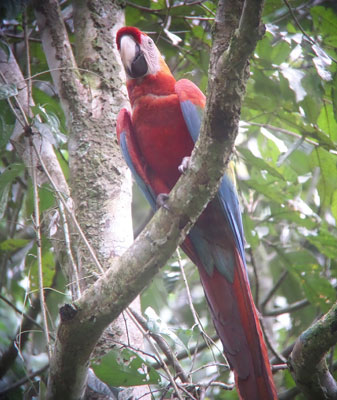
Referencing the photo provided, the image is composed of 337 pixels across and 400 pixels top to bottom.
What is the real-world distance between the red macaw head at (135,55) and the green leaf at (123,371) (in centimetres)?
152

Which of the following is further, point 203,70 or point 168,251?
point 203,70

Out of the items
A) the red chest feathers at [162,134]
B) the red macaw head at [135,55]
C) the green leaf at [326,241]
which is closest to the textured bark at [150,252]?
the red chest feathers at [162,134]

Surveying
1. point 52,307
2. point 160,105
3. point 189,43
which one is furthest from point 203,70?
point 52,307

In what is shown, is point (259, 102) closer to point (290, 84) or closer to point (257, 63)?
point (257, 63)

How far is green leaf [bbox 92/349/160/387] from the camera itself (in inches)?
65.9

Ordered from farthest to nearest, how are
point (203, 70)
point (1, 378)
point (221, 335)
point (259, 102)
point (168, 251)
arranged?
point (203, 70) < point (259, 102) < point (1, 378) < point (221, 335) < point (168, 251)

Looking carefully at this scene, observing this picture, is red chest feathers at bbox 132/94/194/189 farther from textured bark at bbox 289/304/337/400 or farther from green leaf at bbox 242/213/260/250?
textured bark at bbox 289/304/337/400

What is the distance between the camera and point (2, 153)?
3.08 meters

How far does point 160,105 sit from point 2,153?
135cm

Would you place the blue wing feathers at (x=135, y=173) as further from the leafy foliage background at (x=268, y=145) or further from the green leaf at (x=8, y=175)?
the green leaf at (x=8, y=175)

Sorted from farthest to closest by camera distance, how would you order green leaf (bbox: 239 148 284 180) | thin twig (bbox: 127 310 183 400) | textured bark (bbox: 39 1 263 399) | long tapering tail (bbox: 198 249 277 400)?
green leaf (bbox: 239 148 284 180) < long tapering tail (bbox: 198 249 277 400) < thin twig (bbox: 127 310 183 400) < textured bark (bbox: 39 1 263 399)

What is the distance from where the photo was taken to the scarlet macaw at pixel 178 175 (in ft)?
6.98

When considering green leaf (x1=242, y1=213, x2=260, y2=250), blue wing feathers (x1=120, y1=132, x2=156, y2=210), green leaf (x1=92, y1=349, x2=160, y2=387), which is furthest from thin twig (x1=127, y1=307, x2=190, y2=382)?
green leaf (x1=242, y1=213, x2=260, y2=250)

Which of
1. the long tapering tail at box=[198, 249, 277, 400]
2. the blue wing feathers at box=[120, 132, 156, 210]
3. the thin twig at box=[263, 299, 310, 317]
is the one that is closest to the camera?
the long tapering tail at box=[198, 249, 277, 400]
